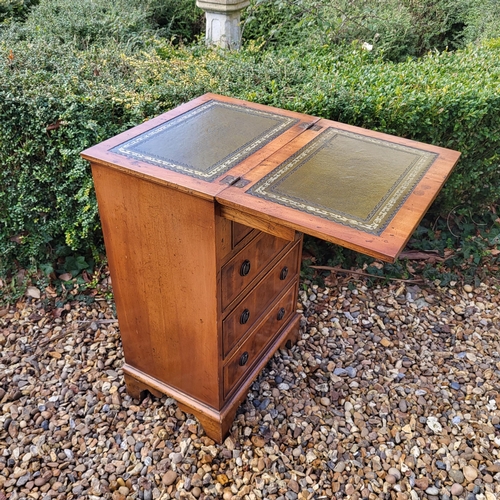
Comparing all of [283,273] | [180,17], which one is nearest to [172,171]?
[283,273]

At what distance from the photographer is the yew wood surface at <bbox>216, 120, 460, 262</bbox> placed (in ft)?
4.41

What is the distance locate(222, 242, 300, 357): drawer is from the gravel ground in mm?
517

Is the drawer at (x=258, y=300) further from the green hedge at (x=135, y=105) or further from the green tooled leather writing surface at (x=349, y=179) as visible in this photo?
the green hedge at (x=135, y=105)

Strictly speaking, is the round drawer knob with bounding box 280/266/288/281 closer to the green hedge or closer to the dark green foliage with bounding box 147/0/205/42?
the green hedge

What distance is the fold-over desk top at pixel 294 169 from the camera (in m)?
1.44

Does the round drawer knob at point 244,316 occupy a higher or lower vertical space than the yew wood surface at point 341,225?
lower

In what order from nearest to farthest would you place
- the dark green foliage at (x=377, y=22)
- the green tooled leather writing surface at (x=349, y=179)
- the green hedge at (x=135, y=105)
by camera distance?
the green tooled leather writing surface at (x=349, y=179), the green hedge at (x=135, y=105), the dark green foliage at (x=377, y=22)

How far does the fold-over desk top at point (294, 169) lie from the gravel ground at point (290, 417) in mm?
1289

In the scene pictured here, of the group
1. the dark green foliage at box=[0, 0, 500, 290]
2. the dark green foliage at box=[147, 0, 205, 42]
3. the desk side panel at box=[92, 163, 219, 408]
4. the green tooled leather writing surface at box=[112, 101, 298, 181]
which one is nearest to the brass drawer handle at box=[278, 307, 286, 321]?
the desk side panel at box=[92, 163, 219, 408]

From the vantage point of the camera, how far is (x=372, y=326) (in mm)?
3039

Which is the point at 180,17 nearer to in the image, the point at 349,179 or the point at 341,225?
the point at 349,179

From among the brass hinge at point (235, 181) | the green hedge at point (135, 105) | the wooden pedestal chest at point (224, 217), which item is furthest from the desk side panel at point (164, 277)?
the green hedge at point (135, 105)

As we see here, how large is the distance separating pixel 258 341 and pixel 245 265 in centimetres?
59

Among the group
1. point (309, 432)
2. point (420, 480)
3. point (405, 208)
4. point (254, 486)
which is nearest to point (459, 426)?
point (420, 480)
